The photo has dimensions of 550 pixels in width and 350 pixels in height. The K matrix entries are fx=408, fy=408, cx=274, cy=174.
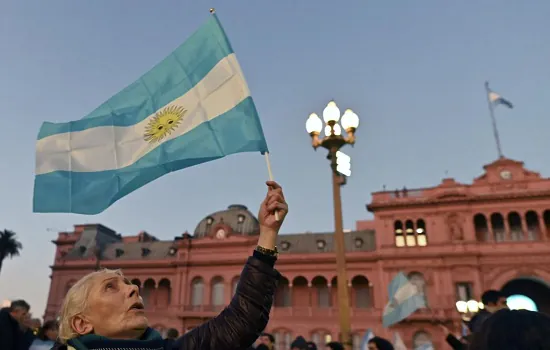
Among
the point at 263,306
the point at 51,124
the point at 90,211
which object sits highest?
the point at 51,124

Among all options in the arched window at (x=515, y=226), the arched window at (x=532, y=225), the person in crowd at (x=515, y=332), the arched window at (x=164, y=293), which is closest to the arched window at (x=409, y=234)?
the arched window at (x=515, y=226)

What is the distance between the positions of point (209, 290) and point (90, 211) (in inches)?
1273

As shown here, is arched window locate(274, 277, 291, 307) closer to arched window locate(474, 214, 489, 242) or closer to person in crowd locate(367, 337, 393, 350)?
arched window locate(474, 214, 489, 242)

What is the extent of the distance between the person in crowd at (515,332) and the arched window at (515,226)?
3257cm

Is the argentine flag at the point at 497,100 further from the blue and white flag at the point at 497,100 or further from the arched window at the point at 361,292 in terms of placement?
the arched window at the point at 361,292

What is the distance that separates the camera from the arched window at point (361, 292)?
107ft

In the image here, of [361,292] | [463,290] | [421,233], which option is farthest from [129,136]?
[361,292]

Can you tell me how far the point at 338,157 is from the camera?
380 inches

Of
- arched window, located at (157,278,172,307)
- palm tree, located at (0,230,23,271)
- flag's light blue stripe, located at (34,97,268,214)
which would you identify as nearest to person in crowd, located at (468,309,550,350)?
flag's light blue stripe, located at (34,97,268,214)

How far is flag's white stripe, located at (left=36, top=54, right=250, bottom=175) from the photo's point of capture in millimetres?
4043

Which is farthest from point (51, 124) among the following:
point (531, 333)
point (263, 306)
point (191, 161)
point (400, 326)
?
point (400, 326)

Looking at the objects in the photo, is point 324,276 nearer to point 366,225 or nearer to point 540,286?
point 366,225

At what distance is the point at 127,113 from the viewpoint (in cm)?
441

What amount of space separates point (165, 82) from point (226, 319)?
2.98 metres
